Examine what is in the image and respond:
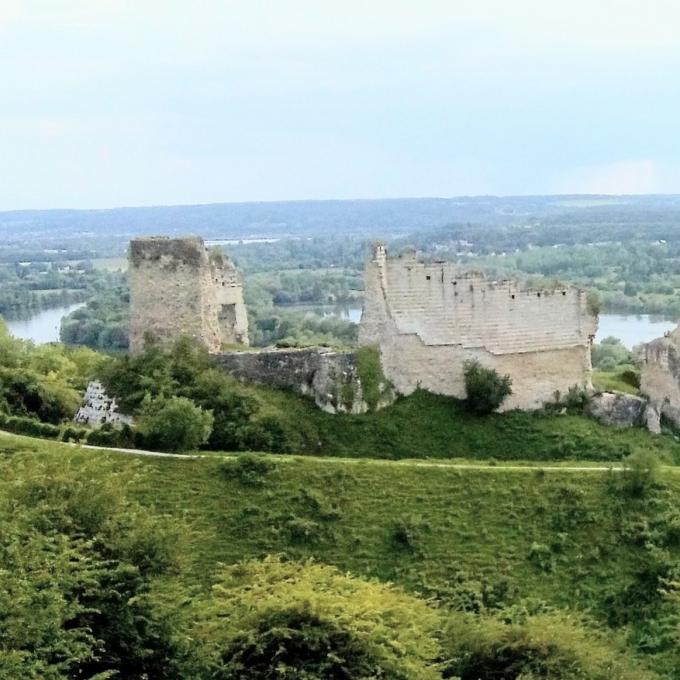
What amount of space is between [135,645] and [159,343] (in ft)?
50.3

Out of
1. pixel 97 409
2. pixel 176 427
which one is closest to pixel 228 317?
pixel 97 409

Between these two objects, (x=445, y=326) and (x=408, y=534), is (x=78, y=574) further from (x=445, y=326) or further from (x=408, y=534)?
(x=445, y=326)

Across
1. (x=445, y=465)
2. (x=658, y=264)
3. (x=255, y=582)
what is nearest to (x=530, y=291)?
(x=445, y=465)

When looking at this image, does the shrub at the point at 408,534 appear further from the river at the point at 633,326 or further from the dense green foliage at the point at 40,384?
the river at the point at 633,326

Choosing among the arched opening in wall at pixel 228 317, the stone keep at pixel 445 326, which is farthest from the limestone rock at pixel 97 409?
the stone keep at pixel 445 326

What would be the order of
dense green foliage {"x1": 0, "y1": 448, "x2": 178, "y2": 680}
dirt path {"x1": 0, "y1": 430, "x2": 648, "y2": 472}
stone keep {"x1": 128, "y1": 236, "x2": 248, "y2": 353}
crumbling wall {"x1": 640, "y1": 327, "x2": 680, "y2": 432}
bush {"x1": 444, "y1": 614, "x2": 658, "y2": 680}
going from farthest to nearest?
1. crumbling wall {"x1": 640, "y1": 327, "x2": 680, "y2": 432}
2. stone keep {"x1": 128, "y1": 236, "x2": 248, "y2": 353}
3. dirt path {"x1": 0, "y1": 430, "x2": 648, "y2": 472}
4. bush {"x1": 444, "y1": 614, "x2": 658, "y2": 680}
5. dense green foliage {"x1": 0, "y1": 448, "x2": 178, "y2": 680}

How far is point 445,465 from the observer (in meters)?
32.2

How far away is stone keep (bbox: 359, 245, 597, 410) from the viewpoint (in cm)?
3647

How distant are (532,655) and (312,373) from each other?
594 inches

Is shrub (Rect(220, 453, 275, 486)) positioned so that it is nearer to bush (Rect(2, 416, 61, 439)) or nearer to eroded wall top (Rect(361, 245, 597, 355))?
bush (Rect(2, 416, 61, 439))

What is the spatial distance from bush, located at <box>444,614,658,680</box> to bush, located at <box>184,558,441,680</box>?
952mm

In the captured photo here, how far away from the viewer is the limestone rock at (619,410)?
121 feet

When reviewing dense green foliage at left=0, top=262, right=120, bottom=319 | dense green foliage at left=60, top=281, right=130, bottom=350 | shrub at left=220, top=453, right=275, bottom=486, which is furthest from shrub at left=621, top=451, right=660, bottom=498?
dense green foliage at left=0, top=262, right=120, bottom=319

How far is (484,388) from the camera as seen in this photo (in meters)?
35.9
